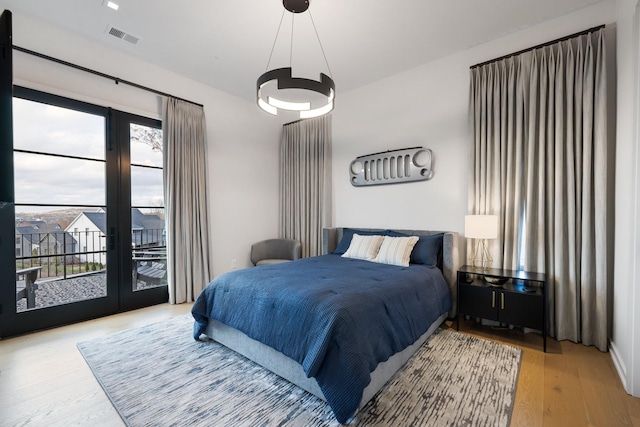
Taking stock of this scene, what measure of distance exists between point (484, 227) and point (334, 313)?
192cm

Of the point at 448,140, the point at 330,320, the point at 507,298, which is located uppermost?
the point at 448,140

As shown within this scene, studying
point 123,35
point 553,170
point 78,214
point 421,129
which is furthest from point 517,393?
point 123,35

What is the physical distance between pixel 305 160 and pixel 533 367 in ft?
12.4

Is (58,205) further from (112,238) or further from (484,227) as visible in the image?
(484,227)

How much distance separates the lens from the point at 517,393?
1778mm

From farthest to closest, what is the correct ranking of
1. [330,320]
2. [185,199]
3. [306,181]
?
[306,181] → [185,199] → [330,320]

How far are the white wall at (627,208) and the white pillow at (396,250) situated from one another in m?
1.60

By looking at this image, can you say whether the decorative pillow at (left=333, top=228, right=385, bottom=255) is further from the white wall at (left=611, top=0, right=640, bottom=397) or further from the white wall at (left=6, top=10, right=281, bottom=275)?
the white wall at (left=611, top=0, right=640, bottom=397)

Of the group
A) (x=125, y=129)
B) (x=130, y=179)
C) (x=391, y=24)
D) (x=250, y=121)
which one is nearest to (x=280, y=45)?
(x=391, y=24)

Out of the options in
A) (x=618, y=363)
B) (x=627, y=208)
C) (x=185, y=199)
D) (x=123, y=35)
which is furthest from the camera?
(x=185, y=199)

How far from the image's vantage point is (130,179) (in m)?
3.35

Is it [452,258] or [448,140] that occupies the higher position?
[448,140]

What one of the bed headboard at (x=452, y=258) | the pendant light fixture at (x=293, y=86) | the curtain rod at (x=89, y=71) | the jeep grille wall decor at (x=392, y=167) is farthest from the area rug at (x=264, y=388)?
the curtain rod at (x=89, y=71)

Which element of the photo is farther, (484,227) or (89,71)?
(89,71)
